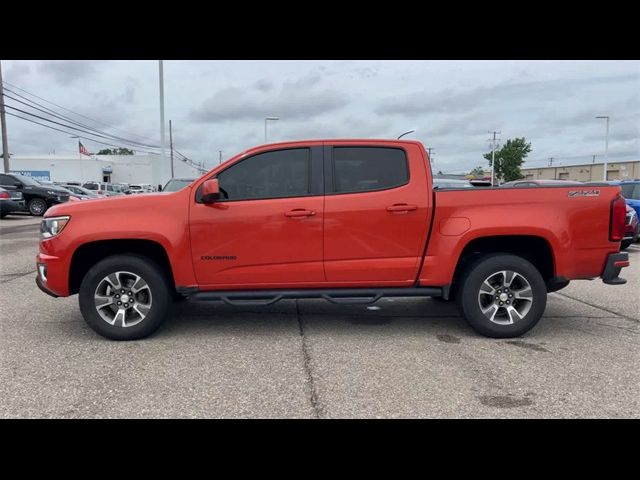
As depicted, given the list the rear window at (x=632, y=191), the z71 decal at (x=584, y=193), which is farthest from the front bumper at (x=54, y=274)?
the rear window at (x=632, y=191)

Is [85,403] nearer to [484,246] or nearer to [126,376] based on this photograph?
[126,376]

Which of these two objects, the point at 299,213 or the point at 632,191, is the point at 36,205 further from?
the point at 632,191

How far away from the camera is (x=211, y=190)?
4297mm

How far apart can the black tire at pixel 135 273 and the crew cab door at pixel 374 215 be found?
5.49 ft

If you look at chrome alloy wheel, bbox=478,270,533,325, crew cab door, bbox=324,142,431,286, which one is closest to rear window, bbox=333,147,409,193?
crew cab door, bbox=324,142,431,286

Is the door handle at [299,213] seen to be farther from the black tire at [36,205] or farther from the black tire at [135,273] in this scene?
the black tire at [36,205]

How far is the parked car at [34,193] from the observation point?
19109mm

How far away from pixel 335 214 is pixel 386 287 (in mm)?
928

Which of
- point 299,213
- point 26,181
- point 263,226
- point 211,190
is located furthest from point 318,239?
point 26,181

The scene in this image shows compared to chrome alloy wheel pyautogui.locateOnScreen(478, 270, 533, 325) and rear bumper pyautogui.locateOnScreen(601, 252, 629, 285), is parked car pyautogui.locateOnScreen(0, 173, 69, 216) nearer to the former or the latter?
chrome alloy wheel pyautogui.locateOnScreen(478, 270, 533, 325)

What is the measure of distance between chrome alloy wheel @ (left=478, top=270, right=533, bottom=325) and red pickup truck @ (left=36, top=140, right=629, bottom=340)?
1 centimetres

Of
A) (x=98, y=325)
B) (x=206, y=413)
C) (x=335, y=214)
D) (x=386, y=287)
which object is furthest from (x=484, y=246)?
(x=98, y=325)

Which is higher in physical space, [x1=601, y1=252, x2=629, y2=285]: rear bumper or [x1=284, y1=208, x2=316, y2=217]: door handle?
[x1=284, y1=208, x2=316, y2=217]: door handle

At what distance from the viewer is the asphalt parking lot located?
3.23m
